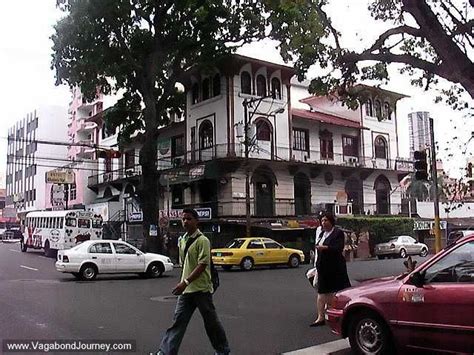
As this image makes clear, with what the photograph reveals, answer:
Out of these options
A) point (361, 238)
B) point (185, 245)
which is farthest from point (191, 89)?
point (185, 245)

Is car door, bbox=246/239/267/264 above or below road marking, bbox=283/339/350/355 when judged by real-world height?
above

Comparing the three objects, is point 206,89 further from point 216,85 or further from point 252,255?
point 252,255

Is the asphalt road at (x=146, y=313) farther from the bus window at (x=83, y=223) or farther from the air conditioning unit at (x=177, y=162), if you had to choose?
the air conditioning unit at (x=177, y=162)

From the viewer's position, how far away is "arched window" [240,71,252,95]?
3487cm

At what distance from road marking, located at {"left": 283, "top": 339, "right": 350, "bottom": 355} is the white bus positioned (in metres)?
25.0

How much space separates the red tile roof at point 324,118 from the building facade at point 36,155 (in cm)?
3939

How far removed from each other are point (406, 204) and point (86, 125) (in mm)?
40156

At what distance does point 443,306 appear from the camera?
19.4ft

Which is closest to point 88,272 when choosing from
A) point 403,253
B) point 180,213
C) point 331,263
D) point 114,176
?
point 331,263

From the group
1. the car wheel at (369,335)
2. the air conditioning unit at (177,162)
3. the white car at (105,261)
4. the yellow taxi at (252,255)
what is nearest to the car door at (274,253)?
the yellow taxi at (252,255)

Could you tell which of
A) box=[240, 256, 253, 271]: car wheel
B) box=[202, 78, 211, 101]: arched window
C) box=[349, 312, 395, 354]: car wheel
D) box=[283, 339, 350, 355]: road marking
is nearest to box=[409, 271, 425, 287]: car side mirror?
box=[349, 312, 395, 354]: car wheel

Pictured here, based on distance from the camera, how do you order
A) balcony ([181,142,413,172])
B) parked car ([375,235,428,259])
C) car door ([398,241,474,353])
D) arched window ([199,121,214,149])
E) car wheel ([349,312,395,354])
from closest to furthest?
1. car door ([398,241,474,353])
2. car wheel ([349,312,395,354])
3. balcony ([181,142,413,172])
4. arched window ([199,121,214,149])
5. parked car ([375,235,428,259])

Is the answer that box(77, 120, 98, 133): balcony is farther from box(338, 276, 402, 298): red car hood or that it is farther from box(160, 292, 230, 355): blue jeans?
box(160, 292, 230, 355): blue jeans

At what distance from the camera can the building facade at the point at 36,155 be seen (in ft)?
236
